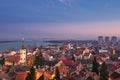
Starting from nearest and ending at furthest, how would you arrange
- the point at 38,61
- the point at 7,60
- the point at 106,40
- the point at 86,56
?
the point at 38,61, the point at 7,60, the point at 86,56, the point at 106,40

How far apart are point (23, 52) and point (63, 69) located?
1259cm

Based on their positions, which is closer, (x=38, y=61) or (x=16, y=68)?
(x=16, y=68)

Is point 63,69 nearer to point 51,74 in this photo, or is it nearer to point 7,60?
point 51,74

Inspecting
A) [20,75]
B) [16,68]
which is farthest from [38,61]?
[20,75]

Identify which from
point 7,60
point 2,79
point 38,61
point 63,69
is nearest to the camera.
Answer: point 2,79

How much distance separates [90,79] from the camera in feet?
99.7

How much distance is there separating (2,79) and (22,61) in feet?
71.8

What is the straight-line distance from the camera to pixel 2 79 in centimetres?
3269

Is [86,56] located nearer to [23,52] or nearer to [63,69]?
[23,52]

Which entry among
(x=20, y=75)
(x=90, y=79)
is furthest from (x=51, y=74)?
(x=90, y=79)

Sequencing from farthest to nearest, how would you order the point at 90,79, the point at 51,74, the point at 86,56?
the point at 86,56, the point at 51,74, the point at 90,79

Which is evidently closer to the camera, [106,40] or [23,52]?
[23,52]

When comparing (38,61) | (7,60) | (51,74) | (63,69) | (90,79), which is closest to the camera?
(90,79)

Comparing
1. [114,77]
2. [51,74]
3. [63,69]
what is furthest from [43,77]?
[63,69]
